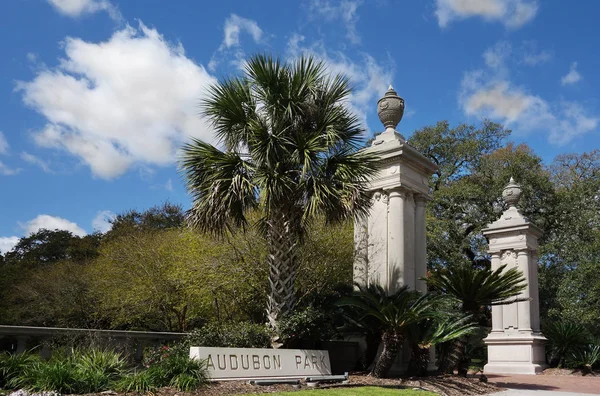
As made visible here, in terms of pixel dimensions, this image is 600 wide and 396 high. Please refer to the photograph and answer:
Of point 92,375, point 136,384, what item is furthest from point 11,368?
point 136,384

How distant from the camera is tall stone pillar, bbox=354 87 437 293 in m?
14.7

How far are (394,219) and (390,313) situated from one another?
353cm

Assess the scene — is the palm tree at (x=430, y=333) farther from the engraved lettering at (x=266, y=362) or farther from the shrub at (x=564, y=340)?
the shrub at (x=564, y=340)

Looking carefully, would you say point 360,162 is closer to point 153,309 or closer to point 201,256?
point 201,256

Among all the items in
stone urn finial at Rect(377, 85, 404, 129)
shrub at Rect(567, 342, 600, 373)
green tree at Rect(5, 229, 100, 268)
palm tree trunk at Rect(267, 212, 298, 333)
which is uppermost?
stone urn finial at Rect(377, 85, 404, 129)

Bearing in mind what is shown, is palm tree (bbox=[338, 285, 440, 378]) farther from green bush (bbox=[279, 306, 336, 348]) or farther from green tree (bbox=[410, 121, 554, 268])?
green tree (bbox=[410, 121, 554, 268])

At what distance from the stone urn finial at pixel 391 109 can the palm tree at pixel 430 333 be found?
583cm

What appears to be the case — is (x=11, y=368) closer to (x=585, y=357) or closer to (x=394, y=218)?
(x=394, y=218)

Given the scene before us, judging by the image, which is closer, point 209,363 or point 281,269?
point 209,363

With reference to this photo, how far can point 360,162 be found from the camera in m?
13.3

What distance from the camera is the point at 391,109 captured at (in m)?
15.9

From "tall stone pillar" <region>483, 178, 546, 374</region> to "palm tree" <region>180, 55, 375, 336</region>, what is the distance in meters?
10.4

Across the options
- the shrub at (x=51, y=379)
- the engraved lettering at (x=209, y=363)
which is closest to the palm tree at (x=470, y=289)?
the engraved lettering at (x=209, y=363)

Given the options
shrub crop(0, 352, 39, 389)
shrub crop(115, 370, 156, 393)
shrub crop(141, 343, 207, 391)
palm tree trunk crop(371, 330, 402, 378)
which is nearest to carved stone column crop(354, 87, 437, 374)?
palm tree trunk crop(371, 330, 402, 378)
